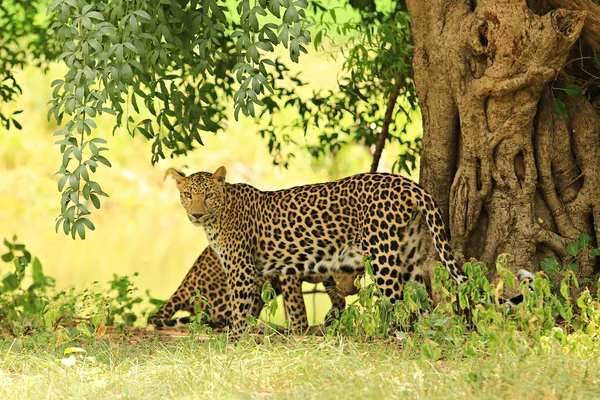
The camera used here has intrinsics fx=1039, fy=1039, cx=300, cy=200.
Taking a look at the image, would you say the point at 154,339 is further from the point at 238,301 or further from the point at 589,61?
the point at 589,61

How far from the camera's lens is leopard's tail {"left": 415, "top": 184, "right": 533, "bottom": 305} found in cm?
667

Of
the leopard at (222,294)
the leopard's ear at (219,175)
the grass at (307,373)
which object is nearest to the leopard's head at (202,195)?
the leopard's ear at (219,175)

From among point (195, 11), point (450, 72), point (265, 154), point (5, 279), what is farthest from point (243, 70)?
point (265, 154)

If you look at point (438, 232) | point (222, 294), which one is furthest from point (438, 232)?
point (222, 294)

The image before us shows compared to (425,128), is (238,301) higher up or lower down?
lower down

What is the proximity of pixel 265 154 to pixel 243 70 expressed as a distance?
14.3 metres

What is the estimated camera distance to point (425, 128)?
728 cm

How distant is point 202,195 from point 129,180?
12715 millimetres

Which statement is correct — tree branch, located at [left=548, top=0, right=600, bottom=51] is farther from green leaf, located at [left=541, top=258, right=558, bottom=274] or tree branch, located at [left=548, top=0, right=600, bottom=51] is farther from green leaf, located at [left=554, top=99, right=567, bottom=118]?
green leaf, located at [left=541, top=258, right=558, bottom=274]

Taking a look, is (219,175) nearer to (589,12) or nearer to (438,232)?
(438,232)

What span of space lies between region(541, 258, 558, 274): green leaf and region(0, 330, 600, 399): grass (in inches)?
50.4

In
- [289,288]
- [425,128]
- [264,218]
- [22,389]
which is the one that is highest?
[425,128]

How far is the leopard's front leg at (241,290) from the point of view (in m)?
7.54

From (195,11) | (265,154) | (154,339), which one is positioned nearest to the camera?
(195,11)
